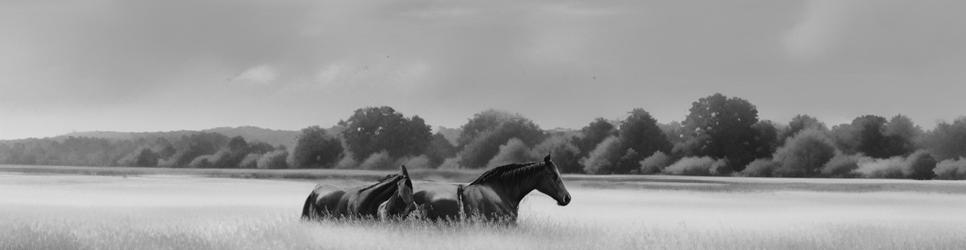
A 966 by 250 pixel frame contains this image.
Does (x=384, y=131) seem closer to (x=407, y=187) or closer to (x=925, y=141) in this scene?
→ (x=925, y=141)

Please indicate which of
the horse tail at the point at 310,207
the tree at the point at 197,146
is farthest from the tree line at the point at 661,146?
the horse tail at the point at 310,207

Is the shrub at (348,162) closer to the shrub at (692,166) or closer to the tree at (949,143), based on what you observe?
the shrub at (692,166)

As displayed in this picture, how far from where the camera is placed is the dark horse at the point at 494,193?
18828mm

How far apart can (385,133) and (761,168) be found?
53.8 m

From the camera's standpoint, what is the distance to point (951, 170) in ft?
304

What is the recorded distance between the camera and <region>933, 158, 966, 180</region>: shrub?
91394 millimetres

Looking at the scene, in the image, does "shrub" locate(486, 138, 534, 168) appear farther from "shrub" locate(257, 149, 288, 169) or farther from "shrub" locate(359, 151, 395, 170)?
"shrub" locate(257, 149, 288, 169)

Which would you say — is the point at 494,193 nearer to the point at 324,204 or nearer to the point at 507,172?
the point at 507,172

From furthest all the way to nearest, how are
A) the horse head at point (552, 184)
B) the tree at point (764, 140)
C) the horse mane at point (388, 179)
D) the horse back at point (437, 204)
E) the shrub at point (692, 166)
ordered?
the shrub at point (692, 166)
the tree at point (764, 140)
the horse head at point (552, 184)
the horse back at point (437, 204)
the horse mane at point (388, 179)

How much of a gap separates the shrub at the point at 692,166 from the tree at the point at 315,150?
5179 cm

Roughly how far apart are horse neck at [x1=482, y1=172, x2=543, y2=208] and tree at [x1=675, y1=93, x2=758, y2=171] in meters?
87.6

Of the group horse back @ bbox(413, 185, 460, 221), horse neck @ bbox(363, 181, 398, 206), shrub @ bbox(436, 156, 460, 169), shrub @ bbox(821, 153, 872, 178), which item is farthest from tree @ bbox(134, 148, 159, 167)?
horse back @ bbox(413, 185, 460, 221)

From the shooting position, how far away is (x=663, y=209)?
1266 inches

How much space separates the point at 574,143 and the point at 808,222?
304 ft
